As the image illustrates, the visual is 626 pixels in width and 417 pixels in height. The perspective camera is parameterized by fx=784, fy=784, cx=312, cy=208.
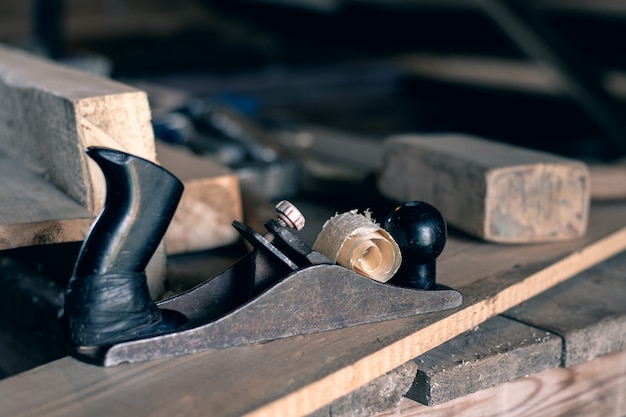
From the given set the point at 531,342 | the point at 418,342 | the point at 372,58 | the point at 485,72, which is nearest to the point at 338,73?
Result: the point at 372,58

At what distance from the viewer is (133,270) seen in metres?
1.06

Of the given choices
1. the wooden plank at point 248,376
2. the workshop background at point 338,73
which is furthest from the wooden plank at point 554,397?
the workshop background at point 338,73

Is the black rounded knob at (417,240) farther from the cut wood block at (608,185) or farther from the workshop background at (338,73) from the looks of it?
the cut wood block at (608,185)

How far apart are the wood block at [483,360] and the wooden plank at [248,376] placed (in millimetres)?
50

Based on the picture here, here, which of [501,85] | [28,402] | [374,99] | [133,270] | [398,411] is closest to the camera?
[28,402]

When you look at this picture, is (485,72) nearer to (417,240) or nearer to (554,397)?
(554,397)

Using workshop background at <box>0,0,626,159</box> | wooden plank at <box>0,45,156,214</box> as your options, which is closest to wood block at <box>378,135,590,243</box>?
wooden plank at <box>0,45,156,214</box>

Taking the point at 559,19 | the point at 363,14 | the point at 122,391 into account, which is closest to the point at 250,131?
the point at 122,391

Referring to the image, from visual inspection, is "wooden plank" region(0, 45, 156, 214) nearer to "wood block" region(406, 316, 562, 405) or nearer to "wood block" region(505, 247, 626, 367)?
"wood block" region(406, 316, 562, 405)

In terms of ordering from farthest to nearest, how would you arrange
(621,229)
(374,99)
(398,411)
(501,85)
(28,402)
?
(374,99) → (501,85) → (621,229) → (398,411) → (28,402)

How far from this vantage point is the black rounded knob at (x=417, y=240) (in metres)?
1.21

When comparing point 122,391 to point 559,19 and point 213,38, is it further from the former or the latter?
point 213,38

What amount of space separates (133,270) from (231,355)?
0.18 metres

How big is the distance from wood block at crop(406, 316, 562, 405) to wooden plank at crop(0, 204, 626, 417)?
0.05 m
